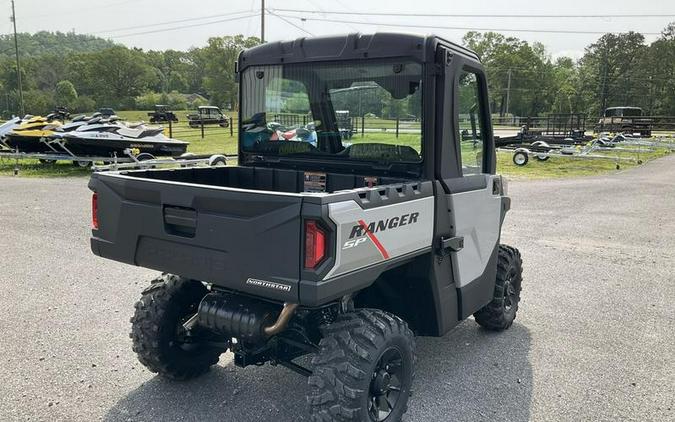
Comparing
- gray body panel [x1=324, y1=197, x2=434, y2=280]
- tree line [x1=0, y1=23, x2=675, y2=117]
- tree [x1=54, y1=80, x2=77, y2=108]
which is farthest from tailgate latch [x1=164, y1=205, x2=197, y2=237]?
tree [x1=54, y1=80, x2=77, y2=108]

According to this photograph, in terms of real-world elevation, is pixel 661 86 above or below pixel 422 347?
above

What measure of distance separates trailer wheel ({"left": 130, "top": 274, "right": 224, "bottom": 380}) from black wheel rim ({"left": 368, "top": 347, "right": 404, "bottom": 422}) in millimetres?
1359

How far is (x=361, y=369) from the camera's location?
269 centimetres

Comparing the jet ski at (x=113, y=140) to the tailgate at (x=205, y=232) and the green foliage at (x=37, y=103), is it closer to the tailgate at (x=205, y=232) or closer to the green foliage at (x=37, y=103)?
the tailgate at (x=205, y=232)

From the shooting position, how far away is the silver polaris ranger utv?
2602mm

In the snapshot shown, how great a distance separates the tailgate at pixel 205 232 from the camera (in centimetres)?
252

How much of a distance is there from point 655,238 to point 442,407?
7246 mm

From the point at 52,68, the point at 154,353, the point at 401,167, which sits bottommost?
the point at 154,353

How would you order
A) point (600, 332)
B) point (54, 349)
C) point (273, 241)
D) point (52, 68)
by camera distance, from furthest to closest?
point (52, 68), point (600, 332), point (54, 349), point (273, 241)

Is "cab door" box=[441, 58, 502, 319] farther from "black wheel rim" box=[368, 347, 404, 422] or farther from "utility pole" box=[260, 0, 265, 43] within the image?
"utility pole" box=[260, 0, 265, 43]

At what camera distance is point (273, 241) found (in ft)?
8.32

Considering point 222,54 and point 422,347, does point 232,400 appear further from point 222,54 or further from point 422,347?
point 222,54

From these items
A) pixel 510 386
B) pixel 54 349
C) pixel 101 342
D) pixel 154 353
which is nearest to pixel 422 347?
pixel 510 386

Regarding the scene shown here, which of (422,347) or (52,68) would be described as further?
(52,68)
